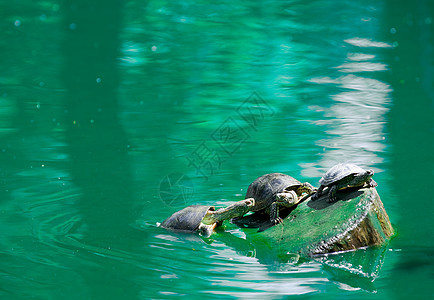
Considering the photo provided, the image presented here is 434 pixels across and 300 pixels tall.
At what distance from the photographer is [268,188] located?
542cm

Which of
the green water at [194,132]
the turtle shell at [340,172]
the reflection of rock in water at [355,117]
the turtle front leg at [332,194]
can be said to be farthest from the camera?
the reflection of rock in water at [355,117]

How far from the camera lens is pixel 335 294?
3.93 metres

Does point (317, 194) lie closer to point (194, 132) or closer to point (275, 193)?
point (275, 193)

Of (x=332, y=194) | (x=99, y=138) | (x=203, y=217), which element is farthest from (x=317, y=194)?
(x=99, y=138)

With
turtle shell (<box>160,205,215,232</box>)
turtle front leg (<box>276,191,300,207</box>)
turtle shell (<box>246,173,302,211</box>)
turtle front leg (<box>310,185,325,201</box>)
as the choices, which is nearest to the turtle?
turtle shell (<box>160,205,215,232</box>)

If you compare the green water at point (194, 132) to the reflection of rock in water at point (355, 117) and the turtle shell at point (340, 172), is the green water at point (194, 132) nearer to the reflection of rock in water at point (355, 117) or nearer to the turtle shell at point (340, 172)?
the reflection of rock in water at point (355, 117)

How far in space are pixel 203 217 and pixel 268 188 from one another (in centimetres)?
66

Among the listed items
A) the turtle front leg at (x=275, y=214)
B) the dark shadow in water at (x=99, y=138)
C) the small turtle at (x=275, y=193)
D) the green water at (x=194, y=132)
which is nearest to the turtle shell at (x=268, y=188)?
the small turtle at (x=275, y=193)

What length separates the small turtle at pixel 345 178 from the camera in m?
4.87

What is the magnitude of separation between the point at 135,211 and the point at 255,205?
1216 mm

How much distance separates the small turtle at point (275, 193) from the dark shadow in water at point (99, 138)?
121 centimetres

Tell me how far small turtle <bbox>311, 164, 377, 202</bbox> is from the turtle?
2.42 feet

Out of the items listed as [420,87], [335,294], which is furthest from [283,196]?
[420,87]

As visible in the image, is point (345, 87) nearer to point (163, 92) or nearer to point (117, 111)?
point (163, 92)
